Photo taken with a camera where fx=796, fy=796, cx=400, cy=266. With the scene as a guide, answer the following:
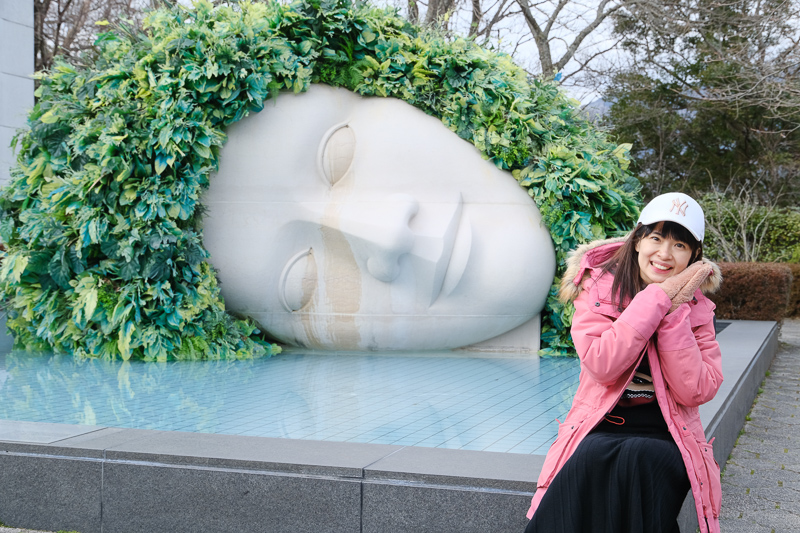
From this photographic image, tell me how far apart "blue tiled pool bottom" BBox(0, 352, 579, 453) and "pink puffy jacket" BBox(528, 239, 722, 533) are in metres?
1.01

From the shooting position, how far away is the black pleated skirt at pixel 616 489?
2.14 metres

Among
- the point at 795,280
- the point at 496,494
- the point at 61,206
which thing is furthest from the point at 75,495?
the point at 795,280

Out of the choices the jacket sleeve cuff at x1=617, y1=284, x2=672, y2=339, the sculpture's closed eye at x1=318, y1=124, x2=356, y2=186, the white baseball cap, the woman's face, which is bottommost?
the jacket sleeve cuff at x1=617, y1=284, x2=672, y2=339

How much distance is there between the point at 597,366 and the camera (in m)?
2.18

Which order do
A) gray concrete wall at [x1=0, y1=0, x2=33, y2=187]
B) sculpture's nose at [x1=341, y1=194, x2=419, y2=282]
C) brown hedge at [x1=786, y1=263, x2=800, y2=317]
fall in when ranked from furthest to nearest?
brown hedge at [x1=786, y1=263, x2=800, y2=317]
gray concrete wall at [x1=0, y1=0, x2=33, y2=187]
sculpture's nose at [x1=341, y1=194, x2=419, y2=282]

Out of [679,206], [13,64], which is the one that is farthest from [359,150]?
[13,64]

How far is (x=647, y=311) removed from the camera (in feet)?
7.06

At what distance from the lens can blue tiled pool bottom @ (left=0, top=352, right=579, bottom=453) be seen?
3.65 m

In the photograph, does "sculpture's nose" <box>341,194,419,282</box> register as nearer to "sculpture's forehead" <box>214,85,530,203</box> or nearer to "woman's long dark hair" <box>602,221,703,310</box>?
"sculpture's forehead" <box>214,85,530,203</box>

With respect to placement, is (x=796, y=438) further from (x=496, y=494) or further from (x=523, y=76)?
(x=523, y=76)

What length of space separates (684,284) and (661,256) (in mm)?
133

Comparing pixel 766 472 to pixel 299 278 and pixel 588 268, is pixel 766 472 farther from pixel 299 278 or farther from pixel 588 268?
pixel 299 278

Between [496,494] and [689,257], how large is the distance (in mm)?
1003

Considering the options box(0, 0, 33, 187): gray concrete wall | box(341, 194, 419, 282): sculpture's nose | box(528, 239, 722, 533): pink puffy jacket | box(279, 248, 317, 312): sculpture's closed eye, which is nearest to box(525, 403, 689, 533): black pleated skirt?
box(528, 239, 722, 533): pink puffy jacket
